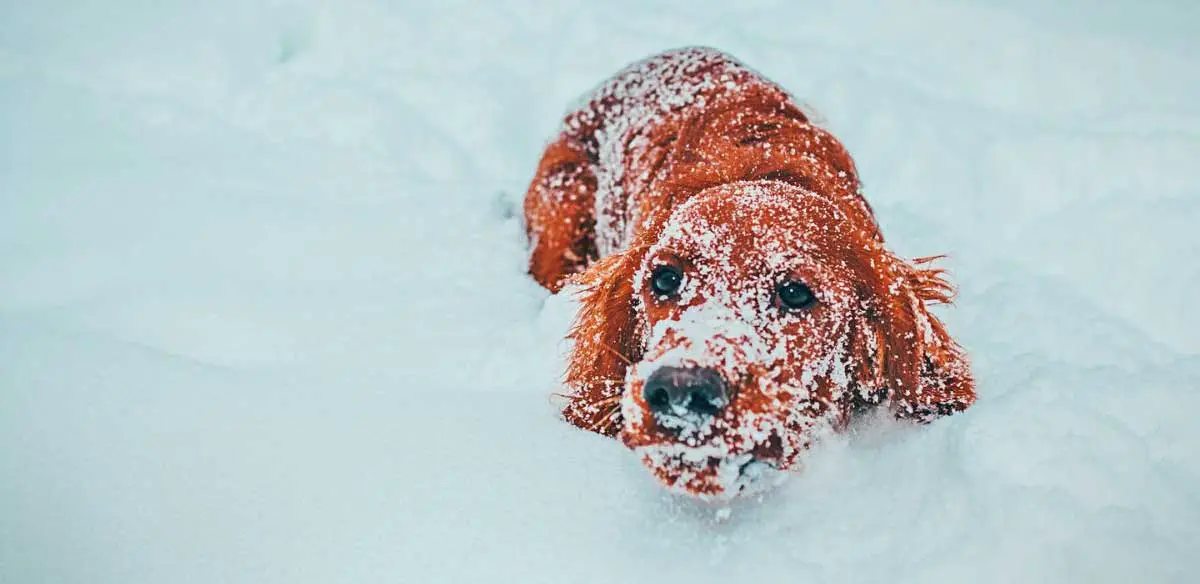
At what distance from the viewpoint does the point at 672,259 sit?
2029 millimetres

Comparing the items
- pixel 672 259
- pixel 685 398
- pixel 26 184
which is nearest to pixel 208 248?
pixel 26 184

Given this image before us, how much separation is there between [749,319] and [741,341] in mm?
88

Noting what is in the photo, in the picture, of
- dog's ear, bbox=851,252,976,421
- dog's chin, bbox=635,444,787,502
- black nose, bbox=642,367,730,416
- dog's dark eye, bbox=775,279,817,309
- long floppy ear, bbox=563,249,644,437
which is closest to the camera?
black nose, bbox=642,367,730,416

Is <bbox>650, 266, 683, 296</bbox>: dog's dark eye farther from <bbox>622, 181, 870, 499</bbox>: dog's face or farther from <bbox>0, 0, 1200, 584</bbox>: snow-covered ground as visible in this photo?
<bbox>0, 0, 1200, 584</bbox>: snow-covered ground

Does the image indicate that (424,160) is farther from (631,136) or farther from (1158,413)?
(1158,413)

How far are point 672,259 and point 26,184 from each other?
110 inches

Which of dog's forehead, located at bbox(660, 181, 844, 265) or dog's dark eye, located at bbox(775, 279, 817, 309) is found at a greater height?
dog's forehead, located at bbox(660, 181, 844, 265)

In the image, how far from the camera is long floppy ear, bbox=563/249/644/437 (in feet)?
7.23

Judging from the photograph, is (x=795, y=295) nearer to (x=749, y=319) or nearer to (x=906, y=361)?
(x=749, y=319)

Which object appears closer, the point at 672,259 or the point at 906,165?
the point at 672,259

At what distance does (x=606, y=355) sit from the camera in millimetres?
2242

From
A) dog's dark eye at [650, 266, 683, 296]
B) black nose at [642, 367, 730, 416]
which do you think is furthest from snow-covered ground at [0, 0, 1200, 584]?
dog's dark eye at [650, 266, 683, 296]

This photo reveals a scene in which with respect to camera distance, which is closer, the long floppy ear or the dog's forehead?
the dog's forehead

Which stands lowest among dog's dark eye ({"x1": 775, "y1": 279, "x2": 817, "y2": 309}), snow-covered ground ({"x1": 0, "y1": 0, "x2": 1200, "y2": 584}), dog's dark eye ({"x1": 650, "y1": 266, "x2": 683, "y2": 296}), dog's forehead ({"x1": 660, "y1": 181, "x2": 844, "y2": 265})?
snow-covered ground ({"x1": 0, "y1": 0, "x2": 1200, "y2": 584})
